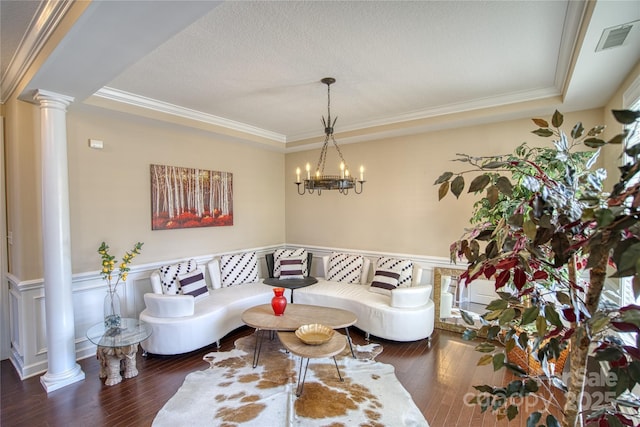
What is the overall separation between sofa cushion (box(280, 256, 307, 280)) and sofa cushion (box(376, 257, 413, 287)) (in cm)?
130

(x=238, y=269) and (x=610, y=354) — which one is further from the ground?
(x=610, y=354)

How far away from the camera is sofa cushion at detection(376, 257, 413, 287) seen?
4261 mm

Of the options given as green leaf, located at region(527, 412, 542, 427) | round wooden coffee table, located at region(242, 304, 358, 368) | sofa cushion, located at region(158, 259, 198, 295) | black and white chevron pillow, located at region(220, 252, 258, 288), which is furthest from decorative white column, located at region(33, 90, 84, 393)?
green leaf, located at region(527, 412, 542, 427)

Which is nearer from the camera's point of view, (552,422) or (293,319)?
(552,422)

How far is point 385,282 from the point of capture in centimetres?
426

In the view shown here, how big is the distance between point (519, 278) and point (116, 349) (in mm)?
3464

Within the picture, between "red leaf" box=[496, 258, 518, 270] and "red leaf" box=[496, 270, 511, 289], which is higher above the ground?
"red leaf" box=[496, 258, 518, 270]

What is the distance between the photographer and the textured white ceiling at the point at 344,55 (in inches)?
76.5

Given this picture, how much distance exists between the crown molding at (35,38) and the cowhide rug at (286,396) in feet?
9.77

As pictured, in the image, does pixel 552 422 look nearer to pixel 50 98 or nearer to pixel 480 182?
pixel 480 182

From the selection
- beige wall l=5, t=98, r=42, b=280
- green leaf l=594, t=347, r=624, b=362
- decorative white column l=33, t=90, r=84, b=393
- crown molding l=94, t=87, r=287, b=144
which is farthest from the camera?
crown molding l=94, t=87, r=287, b=144

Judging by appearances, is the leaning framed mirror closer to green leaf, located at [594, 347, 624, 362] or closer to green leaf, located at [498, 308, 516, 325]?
green leaf, located at [498, 308, 516, 325]

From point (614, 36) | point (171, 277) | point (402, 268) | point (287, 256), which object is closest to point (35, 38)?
point (171, 277)

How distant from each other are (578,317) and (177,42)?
2934mm
